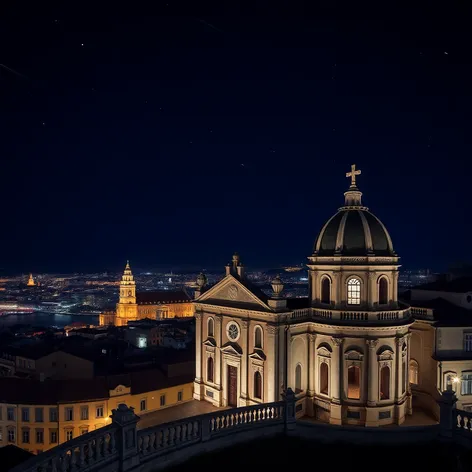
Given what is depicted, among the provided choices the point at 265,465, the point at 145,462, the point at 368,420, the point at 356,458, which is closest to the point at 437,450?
the point at 356,458

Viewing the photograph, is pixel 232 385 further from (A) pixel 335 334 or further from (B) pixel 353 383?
(A) pixel 335 334

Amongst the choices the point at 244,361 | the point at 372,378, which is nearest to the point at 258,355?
the point at 244,361

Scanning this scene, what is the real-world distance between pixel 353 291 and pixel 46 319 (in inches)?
6369

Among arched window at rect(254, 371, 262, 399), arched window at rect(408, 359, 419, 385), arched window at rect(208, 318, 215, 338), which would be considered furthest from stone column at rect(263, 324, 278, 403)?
arched window at rect(408, 359, 419, 385)

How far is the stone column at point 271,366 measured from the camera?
28.3 meters

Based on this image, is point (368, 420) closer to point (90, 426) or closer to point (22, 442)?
point (90, 426)

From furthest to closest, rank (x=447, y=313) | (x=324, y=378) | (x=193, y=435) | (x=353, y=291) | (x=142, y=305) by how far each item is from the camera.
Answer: (x=142, y=305) → (x=447, y=313) → (x=324, y=378) → (x=353, y=291) → (x=193, y=435)

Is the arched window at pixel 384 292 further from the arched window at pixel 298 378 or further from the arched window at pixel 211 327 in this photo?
the arched window at pixel 211 327

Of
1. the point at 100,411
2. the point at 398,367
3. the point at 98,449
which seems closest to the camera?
the point at 98,449

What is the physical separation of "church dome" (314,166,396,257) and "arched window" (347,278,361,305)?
1709mm

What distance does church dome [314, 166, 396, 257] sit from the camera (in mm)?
29188

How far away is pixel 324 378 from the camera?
29172 millimetres

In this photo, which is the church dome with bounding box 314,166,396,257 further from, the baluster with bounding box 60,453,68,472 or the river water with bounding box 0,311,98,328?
the river water with bounding box 0,311,98,328

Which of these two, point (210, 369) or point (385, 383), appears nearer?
point (385, 383)
